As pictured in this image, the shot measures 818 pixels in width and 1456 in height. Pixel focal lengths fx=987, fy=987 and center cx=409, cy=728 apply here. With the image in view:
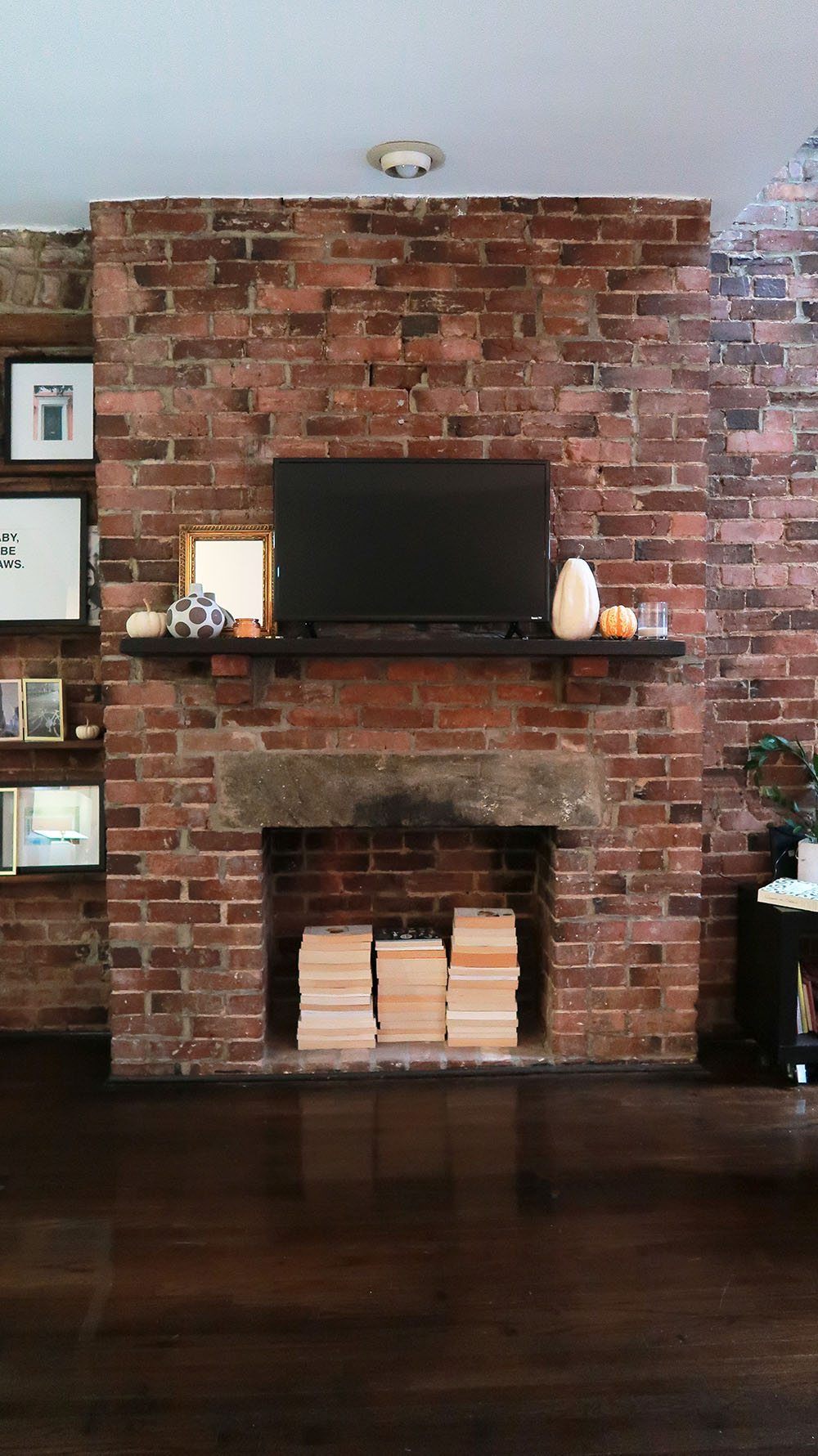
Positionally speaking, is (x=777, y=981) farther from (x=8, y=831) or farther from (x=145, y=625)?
(x=8, y=831)

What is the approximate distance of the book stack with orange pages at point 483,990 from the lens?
119 inches

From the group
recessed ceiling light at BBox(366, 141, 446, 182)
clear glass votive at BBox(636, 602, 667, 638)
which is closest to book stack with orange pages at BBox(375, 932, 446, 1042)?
clear glass votive at BBox(636, 602, 667, 638)

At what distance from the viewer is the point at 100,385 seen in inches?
110

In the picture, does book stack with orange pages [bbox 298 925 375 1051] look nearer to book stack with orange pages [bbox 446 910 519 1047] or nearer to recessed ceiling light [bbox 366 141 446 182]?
book stack with orange pages [bbox 446 910 519 1047]

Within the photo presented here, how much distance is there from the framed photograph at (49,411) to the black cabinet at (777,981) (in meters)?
2.56

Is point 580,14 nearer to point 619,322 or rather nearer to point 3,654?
point 619,322

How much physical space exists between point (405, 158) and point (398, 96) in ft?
0.82

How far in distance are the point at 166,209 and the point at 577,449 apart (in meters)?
1.34

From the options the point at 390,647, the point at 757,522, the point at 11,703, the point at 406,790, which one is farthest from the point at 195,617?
the point at 757,522

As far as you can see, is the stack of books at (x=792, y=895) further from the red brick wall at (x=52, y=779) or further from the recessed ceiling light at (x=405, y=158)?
the recessed ceiling light at (x=405, y=158)

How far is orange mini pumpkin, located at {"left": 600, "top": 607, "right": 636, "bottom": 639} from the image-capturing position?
273 centimetres

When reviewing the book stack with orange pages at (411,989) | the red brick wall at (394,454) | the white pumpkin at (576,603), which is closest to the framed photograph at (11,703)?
the red brick wall at (394,454)

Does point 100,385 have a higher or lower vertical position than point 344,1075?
higher

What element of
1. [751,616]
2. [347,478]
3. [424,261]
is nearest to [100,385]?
[347,478]
